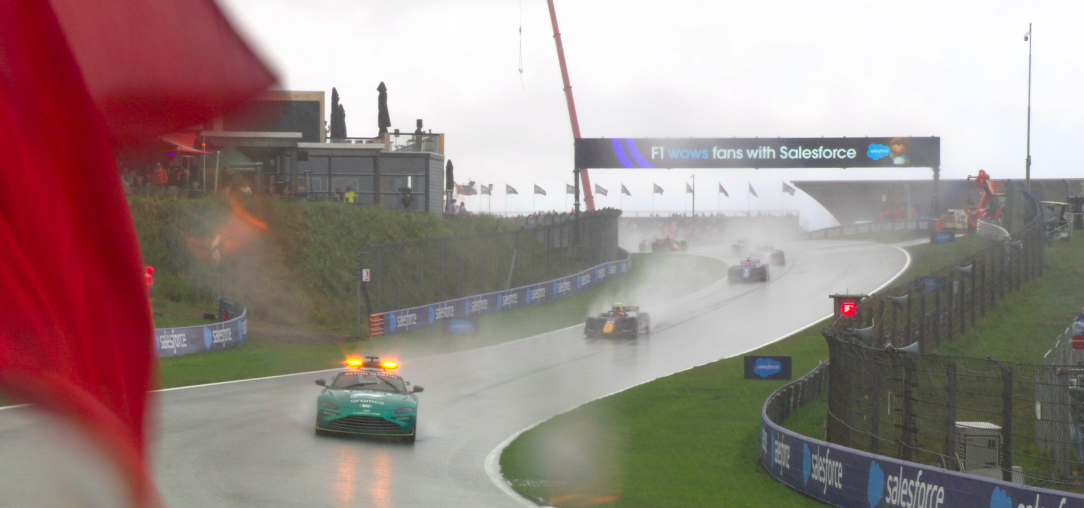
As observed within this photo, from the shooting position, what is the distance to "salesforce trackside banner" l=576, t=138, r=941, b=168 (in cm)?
6009

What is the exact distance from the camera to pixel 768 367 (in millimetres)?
26094

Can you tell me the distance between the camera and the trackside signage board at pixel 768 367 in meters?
25.7

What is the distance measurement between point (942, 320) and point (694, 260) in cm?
4159

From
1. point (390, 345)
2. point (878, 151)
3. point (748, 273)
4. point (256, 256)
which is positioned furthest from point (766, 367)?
point (878, 151)

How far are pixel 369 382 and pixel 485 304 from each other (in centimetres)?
2373

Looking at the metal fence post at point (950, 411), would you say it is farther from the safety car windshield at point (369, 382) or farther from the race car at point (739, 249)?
the race car at point (739, 249)

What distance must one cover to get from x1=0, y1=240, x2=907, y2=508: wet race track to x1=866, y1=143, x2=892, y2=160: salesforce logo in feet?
58.3

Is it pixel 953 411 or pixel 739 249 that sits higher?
pixel 953 411

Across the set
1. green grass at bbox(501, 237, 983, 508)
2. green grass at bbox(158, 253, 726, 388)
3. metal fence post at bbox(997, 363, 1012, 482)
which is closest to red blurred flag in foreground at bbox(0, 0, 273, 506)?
metal fence post at bbox(997, 363, 1012, 482)

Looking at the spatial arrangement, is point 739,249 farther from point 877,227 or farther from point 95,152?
point 95,152

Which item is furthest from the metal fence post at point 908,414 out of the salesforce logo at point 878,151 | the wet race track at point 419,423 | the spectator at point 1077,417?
the salesforce logo at point 878,151

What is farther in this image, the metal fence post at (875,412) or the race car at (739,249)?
the race car at (739,249)

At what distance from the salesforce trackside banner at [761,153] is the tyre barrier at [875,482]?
43.5 metres

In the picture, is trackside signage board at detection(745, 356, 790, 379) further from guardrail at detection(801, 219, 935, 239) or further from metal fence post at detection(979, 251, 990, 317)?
guardrail at detection(801, 219, 935, 239)
